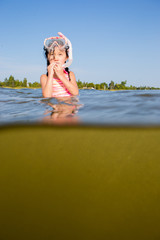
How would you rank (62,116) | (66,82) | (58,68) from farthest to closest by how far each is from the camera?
1. (58,68)
2. (66,82)
3. (62,116)

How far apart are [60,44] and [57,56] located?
41cm

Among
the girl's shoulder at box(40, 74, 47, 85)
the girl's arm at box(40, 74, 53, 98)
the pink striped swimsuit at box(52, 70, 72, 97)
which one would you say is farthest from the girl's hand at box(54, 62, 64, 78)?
the girl's shoulder at box(40, 74, 47, 85)

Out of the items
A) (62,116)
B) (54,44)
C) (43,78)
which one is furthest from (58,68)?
(62,116)

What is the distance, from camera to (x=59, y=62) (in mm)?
6332

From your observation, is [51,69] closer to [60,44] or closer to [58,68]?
[58,68]

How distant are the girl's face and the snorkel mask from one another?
0.10m

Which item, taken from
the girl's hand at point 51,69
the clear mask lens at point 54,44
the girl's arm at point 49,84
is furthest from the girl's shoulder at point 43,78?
the clear mask lens at point 54,44

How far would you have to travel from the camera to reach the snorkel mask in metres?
6.23

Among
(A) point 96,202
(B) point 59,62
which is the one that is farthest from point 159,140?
(B) point 59,62

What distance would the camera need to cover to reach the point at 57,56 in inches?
248

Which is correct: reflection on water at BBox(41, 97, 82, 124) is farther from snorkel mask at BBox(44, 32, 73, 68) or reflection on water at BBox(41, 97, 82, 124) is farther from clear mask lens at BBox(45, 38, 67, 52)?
clear mask lens at BBox(45, 38, 67, 52)

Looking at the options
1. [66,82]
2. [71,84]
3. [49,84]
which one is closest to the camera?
[49,84]

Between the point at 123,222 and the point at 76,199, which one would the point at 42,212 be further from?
the point at 123,222

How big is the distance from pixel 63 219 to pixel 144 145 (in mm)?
1799
